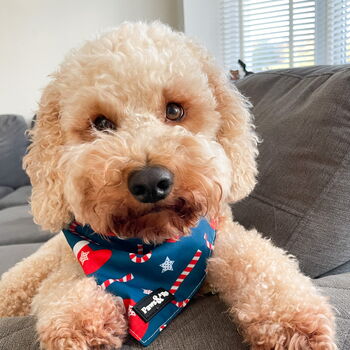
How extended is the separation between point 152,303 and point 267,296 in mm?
220

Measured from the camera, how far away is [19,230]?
79.6 inches

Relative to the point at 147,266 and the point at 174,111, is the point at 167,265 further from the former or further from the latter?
the point at 174,111

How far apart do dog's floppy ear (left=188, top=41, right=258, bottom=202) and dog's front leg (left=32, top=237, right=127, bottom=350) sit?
414 mm

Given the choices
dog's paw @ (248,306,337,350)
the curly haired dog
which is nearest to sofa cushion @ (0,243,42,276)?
the curly haired dog

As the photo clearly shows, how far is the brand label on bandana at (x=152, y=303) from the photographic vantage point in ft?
2.50

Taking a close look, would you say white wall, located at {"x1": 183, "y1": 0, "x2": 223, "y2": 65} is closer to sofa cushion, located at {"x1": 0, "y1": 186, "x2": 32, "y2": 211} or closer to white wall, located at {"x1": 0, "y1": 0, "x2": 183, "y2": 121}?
white wall, located at {"x1": 0, "y1": 0, "x2": 183, "y2": 121}

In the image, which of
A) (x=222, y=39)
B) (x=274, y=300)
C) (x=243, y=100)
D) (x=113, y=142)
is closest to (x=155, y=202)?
(x=113, y=142)

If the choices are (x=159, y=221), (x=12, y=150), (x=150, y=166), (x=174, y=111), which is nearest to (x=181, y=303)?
(x=159, y=221)

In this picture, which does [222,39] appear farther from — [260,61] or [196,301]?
[196,301]

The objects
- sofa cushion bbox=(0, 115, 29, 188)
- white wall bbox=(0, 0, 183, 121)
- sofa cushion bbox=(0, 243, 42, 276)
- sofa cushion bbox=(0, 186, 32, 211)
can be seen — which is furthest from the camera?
white wall bbox=(0, 0, 183, 121)

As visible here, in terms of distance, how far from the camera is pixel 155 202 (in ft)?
2.41

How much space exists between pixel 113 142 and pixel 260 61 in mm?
2682

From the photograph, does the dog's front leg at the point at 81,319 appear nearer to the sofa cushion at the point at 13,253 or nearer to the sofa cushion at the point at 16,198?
the sofa cushion at the point at 13,253

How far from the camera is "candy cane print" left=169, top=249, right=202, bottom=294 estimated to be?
860 mm
